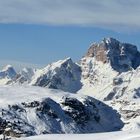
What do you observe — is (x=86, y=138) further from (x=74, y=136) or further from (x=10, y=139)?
(x=10, y=139)

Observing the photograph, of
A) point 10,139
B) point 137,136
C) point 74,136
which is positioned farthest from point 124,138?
point 10,139

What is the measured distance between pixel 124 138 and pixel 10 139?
1212cm

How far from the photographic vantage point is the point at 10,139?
63.5 metres

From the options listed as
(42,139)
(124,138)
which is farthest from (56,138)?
(124,138)

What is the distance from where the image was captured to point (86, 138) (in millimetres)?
A: 61812

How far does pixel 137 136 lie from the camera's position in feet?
196

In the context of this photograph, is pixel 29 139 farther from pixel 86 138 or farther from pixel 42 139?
pixel 86 138

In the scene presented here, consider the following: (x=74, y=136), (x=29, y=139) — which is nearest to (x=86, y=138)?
(x=74, y=136)

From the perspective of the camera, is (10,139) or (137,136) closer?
(137,136)

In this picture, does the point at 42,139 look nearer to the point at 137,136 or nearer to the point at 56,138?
the point at 56,138

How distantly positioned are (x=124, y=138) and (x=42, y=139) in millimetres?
8285

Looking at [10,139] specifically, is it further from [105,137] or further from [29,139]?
[105,137]

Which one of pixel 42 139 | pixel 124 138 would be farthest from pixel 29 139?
pixel 124 138

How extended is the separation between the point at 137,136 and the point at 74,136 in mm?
7036
